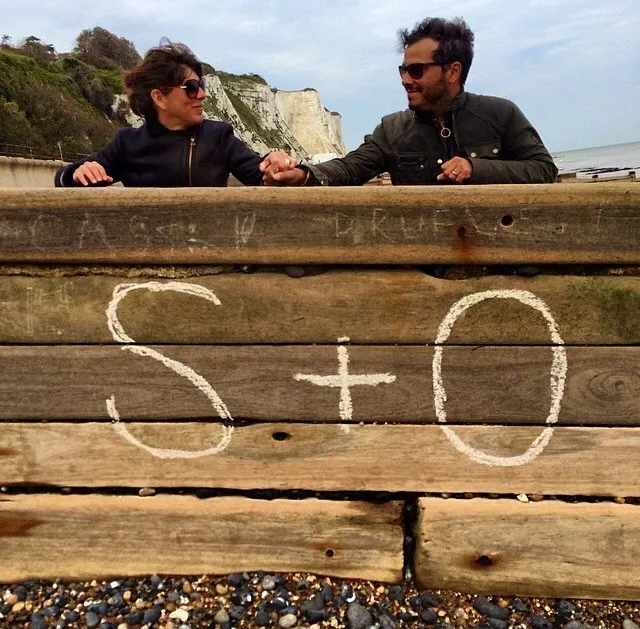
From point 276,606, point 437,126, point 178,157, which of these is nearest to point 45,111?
point 178,157

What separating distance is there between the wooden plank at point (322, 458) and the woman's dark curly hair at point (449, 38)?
1.97 metres

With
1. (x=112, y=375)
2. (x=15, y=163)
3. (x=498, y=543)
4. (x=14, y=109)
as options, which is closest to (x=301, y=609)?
(x=498, y=543)

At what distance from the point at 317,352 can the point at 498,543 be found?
1.16 meters

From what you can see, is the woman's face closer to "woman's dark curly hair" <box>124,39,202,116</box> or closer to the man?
"woman's dark curly hair" <box>124,39,202,116</box>

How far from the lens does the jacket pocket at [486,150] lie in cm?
269

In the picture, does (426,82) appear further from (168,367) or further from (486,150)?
(168,367)

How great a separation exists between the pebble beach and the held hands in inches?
70.0

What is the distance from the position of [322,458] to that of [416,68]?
210cm

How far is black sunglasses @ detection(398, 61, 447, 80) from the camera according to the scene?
2.77 m

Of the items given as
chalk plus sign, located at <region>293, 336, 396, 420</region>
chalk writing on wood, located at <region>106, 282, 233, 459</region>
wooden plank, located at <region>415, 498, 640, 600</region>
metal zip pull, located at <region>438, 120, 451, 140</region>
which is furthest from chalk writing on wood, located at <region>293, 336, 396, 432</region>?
metal zip pull, located at <region>438, 120, 451, 140</region>

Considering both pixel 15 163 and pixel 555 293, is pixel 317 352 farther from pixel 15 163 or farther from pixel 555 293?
pixel 15 163

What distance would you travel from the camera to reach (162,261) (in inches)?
83.8

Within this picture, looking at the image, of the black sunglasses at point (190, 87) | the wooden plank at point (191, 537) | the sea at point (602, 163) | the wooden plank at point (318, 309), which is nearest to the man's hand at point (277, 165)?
the wooden plank at point (318, 309)

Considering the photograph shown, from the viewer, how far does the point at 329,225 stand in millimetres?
2043
